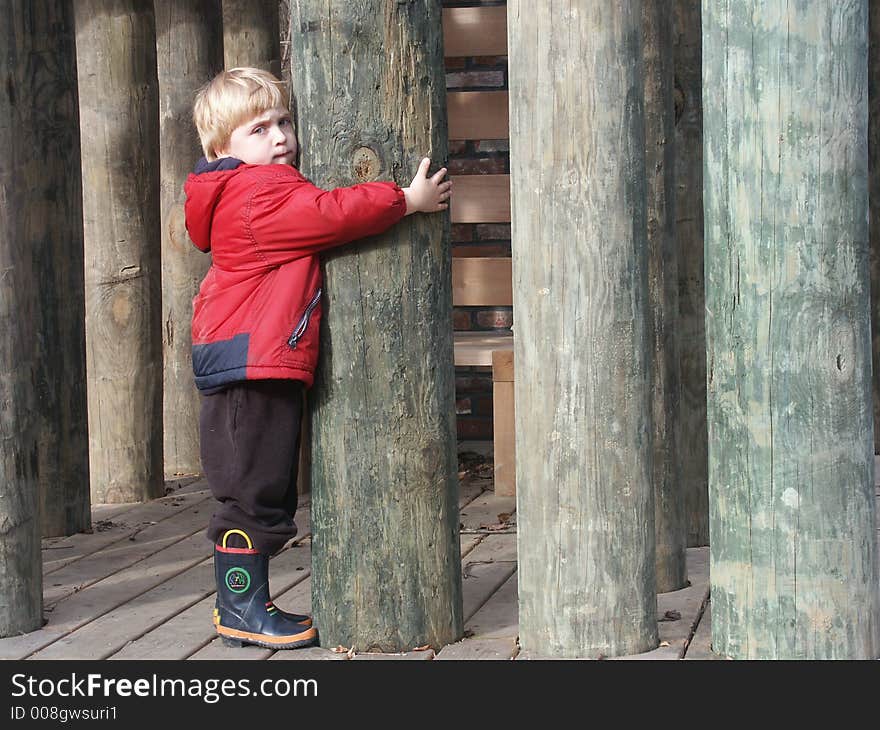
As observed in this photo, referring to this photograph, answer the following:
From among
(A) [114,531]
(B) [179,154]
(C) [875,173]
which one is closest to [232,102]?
(A) [114,531]

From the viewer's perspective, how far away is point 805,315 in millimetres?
3490

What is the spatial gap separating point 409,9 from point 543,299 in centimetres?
79

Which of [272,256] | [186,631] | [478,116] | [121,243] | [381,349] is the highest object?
[478,116]

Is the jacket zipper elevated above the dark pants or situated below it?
above

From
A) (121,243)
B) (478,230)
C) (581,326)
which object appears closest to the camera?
(581,326)

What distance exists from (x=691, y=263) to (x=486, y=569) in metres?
1.24

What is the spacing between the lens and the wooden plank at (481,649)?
12.7 feet

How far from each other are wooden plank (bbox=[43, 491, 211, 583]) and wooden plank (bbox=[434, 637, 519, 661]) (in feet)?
5.41

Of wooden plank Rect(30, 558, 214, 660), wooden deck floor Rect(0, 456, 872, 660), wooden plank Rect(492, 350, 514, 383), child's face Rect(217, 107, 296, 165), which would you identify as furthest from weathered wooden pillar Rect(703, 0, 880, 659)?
wooden plank Rect(492, 350, 514, 383)

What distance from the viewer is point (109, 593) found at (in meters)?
4.78

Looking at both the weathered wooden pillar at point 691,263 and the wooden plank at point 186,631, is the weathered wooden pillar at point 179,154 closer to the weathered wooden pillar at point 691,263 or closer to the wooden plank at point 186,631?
the wooden plank at point 186,631

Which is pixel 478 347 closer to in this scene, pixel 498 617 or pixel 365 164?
pixel 498 617

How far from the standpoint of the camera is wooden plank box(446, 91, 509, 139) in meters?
7.21

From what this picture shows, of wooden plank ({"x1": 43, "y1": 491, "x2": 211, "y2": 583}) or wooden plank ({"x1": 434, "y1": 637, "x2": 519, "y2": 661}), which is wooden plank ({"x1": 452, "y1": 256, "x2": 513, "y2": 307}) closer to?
wooden plank ({"x1": 43, "y1": 491, "x2": 211, "y2": 583})
